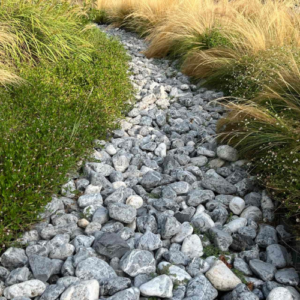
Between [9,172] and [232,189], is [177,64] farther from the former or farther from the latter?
[9,172]

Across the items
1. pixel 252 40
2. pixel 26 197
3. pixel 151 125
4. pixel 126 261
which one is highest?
pixel 252 40

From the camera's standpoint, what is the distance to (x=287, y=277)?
2471 mm

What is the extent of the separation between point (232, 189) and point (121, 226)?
1.12m

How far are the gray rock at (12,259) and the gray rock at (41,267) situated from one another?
72mm

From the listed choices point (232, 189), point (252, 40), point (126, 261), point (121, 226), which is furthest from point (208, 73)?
point (126, 261)

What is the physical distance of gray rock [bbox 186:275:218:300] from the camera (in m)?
2.32

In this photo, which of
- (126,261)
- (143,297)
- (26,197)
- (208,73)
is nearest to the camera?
(143,297)

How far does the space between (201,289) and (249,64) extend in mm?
3511

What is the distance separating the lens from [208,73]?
5902 millimetres

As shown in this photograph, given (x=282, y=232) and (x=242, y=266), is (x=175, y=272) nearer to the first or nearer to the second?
(x=242, y=266)

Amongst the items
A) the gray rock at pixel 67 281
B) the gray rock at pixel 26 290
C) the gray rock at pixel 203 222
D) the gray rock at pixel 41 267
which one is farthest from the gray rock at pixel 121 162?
the gray rock at pixel 26 290

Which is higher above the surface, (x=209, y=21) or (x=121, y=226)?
(x=209, y=21)

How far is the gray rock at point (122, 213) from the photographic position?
2916 millimetres

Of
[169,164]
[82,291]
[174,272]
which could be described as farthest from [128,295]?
[169,164]
